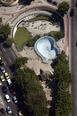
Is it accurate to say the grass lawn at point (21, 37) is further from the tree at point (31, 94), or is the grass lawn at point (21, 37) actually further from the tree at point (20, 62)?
the tree at point (31, 94)

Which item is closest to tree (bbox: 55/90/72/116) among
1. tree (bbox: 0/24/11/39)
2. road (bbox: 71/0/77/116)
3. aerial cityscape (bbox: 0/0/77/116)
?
aerial cityscape (bbox: 0/0/77/116)

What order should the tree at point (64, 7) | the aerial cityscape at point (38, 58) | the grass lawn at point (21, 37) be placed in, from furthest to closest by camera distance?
the grass lawn at point (21, 37), the tree at point (64, 7), the aerial cityscape at point (38, 58)

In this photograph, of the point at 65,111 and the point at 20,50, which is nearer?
the point at 65,111

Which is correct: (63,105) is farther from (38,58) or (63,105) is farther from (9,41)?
(9,41)

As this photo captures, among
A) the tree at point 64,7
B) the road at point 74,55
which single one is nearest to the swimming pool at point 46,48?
the road at point 74,55

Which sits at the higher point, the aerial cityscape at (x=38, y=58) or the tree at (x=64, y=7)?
the tree at (x=64, y=7)

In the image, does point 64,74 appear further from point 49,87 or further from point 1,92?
point 1,92

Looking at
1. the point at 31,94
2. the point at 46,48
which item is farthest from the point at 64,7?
the point at 31,94

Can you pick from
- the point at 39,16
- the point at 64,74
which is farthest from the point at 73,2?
the point at 64,74
